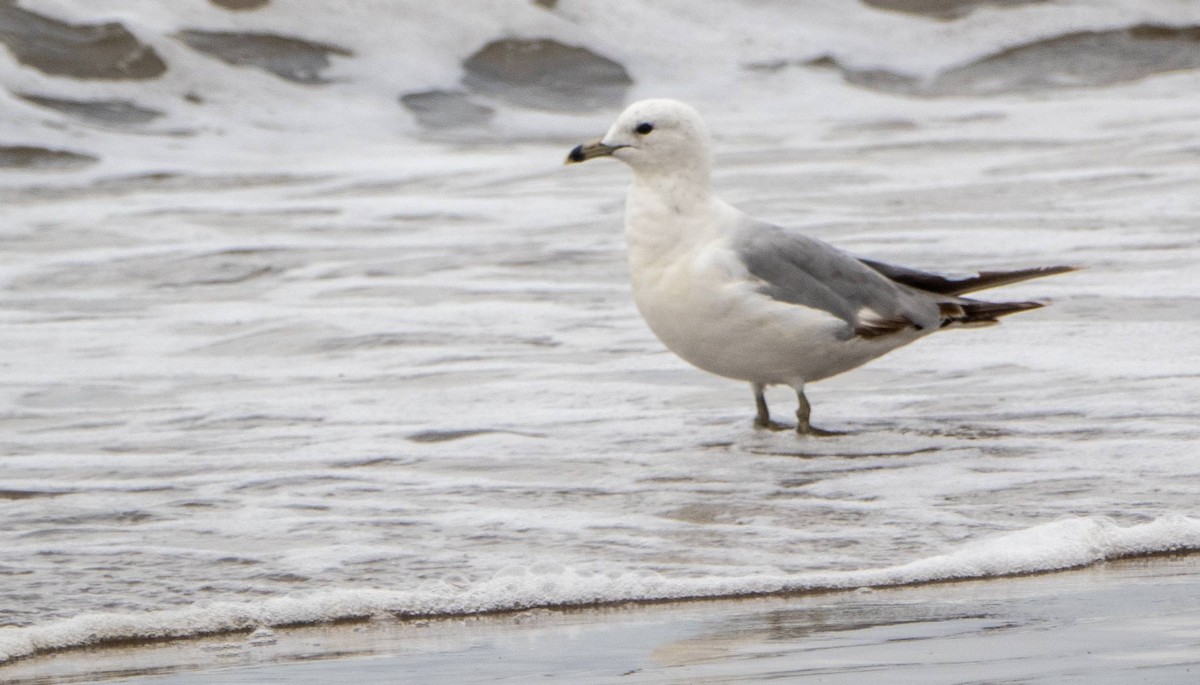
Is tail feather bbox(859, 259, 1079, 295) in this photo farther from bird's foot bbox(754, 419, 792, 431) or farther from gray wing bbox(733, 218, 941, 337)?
bird's foot bbox(754, 419, 792, 431)

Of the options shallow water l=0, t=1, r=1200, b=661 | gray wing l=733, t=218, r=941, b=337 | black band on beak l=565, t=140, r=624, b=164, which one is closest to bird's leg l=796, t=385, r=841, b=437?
shallow water l=0, t=1, r=1200, b=661

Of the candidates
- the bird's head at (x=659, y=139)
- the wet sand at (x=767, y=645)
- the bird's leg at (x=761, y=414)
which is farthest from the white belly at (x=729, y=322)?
the wet sand at (x=767, y=645)

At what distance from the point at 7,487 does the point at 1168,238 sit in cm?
543

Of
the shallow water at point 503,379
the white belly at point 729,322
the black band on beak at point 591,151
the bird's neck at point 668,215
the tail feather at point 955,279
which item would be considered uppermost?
the black band on beak at point 591,151

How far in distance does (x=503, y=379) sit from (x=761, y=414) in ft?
3.53

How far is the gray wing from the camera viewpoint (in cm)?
526

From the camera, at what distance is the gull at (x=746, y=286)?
17.0ft

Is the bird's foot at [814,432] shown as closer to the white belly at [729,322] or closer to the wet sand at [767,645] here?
the white belly at [729,322]

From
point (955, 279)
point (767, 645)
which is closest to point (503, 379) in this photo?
point (955, 279)

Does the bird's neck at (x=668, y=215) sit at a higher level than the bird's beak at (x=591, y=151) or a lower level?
lower

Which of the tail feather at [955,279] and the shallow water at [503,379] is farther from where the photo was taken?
the tail feather at [955,279]

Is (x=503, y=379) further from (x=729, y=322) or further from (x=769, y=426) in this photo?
(x=729, y=322)

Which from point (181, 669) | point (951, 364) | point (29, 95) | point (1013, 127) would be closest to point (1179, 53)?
point (1013, 127)

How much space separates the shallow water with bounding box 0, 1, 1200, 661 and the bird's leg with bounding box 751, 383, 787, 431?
0.09 m
